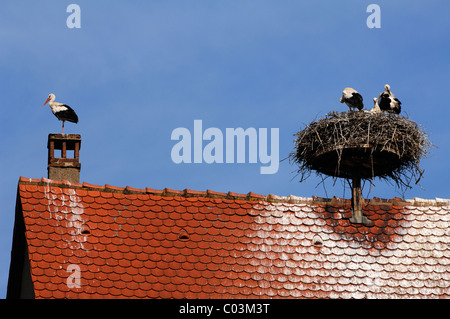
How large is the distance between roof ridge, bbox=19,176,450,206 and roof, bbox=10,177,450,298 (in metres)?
0.02

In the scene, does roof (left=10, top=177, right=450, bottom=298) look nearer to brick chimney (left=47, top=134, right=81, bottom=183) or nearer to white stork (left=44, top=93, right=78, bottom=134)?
brick chimney (left=47, top=134, right=81, bottom=183)

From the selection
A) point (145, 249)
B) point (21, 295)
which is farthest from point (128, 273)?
point (21, 295)

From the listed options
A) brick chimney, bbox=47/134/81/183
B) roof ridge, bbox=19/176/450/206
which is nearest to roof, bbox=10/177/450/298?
roof ridge, bbox=19/176/450/206

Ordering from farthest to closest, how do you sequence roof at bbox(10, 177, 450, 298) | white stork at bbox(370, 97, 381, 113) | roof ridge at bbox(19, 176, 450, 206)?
white stork at bbox(370, 97, 381, 113) < roof ridge at bbox(19, 176, 450, 206) < roof at bbox(10, 177, 450, 298)

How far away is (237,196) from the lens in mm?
18156

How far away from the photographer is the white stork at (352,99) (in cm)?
2173

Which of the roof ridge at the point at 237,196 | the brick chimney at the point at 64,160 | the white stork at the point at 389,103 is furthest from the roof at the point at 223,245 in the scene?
the white stork at the point at 389,103

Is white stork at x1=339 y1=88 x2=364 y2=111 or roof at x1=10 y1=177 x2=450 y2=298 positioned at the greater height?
white stork at x1=339 y1=88 x2=364 y2=111

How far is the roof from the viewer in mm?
16484

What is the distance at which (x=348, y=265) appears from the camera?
17.2m

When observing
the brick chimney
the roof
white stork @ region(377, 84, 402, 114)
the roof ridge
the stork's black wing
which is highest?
white stork @ region(377, 84, 402, 114)

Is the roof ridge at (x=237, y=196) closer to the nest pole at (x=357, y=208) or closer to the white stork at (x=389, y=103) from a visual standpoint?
the nest pole at (x=357, y=208)

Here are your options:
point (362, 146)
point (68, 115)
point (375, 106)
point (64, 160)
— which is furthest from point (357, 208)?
point (68, 115)

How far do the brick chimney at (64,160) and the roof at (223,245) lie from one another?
134cm
